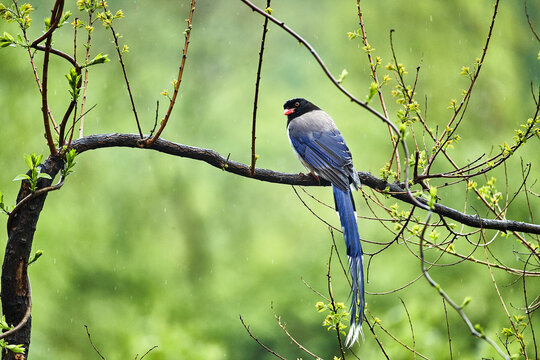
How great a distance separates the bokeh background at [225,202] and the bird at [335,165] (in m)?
2.66

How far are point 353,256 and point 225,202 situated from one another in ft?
14.9

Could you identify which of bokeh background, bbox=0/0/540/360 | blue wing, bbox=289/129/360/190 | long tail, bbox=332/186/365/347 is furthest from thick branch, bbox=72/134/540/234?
bokeh background, bbox=0/0/540/360

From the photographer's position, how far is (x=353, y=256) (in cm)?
209

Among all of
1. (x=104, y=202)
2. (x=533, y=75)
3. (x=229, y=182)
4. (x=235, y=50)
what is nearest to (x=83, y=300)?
(x=104, y=202)

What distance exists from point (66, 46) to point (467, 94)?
16.6ft

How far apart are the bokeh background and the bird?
266 cm

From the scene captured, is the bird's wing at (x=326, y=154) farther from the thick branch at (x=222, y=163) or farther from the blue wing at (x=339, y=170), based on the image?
the thick branch at (x=222, y=163)

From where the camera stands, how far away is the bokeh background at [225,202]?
602cm

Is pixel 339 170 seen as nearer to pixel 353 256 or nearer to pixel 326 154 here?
pixel 326 154

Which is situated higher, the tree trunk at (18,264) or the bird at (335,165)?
the bird at (335,165)

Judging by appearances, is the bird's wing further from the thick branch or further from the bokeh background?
the bokeh background

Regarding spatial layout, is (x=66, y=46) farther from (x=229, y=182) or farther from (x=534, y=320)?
(x=534, y=320)

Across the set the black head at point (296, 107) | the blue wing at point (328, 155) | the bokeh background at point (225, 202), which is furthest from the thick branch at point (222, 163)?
the bokeh background at point (225, 202)

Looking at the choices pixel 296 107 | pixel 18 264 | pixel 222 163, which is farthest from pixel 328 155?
pixel 18 264
